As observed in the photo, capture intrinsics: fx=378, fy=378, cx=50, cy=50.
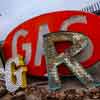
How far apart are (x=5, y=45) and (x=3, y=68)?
2.21ft

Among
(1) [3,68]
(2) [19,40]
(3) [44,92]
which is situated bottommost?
(3) [44,92]

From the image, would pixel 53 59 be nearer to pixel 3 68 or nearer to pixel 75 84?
pixel 75 84

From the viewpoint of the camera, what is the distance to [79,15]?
405 inches

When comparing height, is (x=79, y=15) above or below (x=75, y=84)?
above

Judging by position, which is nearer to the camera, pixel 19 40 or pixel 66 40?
pixel 66 40

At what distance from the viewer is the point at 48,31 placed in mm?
10445

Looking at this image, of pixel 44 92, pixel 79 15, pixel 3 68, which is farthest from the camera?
pixel 3 68

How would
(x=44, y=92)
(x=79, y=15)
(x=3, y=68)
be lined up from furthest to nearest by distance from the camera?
(x=3, y=68), (x=79, y=15), (x=44, y=92)

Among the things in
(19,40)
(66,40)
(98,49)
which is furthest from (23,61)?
(98,49)

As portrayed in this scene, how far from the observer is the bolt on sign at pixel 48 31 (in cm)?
1010

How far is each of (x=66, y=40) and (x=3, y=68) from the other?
7.25 ft

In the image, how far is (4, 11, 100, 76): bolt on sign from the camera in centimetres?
1010

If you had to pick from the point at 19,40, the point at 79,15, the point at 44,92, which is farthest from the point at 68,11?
the point at 44,92

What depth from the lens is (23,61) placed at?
10.5 metres
